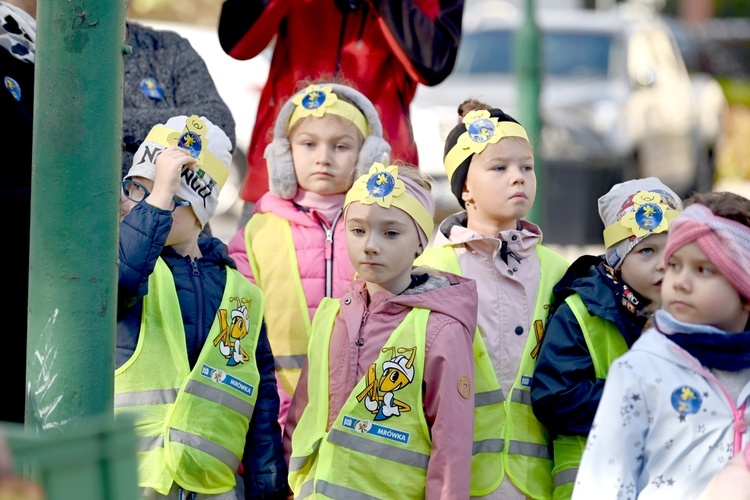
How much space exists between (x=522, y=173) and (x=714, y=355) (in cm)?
138

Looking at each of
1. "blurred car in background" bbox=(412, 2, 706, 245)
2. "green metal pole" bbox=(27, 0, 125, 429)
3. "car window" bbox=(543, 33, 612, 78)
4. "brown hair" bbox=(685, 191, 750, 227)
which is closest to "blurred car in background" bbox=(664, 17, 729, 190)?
"blurred car in background" bbox=(412, 2, 706, 245)

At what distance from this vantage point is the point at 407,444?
13.8ft

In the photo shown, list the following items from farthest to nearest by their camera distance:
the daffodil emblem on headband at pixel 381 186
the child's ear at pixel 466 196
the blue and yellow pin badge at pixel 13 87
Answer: the child's ear at pixel 466 196 → the daffodil emblem on headband at pixel 381 186 → the blue and yellow pin badge at pixel 13 87

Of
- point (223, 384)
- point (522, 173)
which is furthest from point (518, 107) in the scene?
point (223, 384)

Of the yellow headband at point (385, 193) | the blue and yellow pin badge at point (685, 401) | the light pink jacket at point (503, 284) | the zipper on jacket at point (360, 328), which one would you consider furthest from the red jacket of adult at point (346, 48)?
the blue and yellow pin badge at point (685, 401)

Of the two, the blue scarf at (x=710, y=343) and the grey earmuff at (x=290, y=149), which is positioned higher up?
the grey earmuff at (x=290, y=149)

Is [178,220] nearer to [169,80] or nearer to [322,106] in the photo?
[322,106]

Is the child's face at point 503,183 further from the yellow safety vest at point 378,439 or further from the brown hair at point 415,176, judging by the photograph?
the yellow safety vest at point 378,439

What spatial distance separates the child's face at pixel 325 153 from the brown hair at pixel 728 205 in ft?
5.46

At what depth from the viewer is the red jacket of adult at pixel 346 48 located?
5.42m

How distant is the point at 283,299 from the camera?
16.1 ft

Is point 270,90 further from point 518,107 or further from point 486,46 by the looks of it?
point 486,46

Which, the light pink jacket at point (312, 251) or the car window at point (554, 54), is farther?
the car window at point (554, 54)

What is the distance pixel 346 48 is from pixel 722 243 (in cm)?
238
